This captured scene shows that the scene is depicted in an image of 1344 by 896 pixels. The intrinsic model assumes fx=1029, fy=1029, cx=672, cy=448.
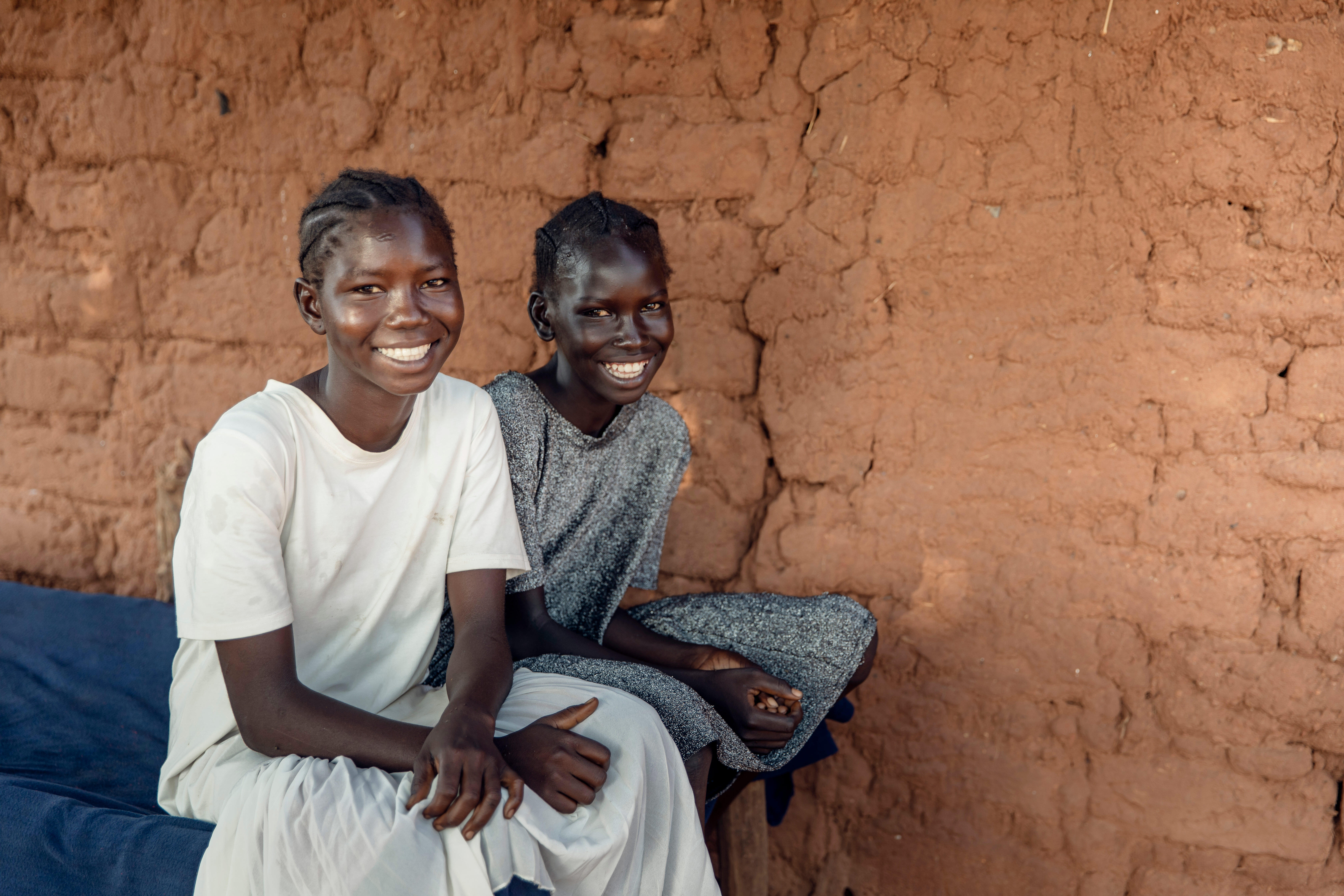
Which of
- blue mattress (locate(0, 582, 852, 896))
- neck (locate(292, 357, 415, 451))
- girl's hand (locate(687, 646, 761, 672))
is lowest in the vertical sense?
blue mattress (locate(0, 582, 852, 896))

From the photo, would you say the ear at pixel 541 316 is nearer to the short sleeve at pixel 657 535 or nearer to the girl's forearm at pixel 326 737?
the short sleeve at pixel 657 535

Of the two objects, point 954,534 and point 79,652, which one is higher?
point 954,534

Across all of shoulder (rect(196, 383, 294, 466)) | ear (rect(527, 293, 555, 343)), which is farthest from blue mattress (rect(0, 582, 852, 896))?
ear (rect(527, 293, 555, 343))

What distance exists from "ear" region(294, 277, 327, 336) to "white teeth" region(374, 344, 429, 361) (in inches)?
4.3

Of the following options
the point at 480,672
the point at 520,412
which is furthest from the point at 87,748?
the point at 520,412

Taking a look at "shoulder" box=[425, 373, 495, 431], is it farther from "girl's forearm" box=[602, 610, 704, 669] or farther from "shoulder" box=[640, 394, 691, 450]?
"girl's forearm" box=[602, 610, 704, 669]

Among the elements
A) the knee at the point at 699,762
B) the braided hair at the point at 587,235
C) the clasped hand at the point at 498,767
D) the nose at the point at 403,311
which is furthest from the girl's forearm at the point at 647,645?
the nose at the point at 403,311

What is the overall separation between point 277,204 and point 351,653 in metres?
1.61

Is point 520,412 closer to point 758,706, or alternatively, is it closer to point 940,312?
point 758,706

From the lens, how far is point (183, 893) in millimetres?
1596

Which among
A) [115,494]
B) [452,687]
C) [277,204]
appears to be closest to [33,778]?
[452,687]

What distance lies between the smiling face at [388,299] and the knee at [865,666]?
1.07 meters

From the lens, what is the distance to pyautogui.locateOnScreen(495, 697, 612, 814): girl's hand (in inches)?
60.5

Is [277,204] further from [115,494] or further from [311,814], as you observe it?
[311,814]
